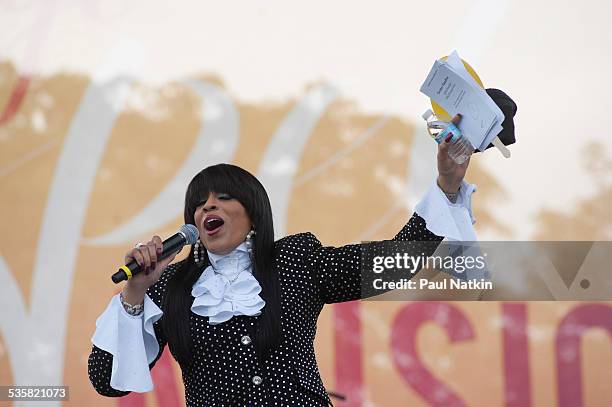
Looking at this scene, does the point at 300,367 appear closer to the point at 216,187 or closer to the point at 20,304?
the point at 216,187

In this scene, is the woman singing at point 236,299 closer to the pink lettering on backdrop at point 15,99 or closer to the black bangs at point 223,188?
the black bangs at point 223,188

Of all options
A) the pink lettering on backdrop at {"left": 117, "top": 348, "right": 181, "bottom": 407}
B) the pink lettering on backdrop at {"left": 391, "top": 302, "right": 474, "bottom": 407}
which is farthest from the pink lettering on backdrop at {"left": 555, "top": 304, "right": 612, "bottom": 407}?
the pink lettering on backdrop at {"left": 117, "top": 348, "right": 181, "bottom": 407}

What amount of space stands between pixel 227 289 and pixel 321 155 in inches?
64.9

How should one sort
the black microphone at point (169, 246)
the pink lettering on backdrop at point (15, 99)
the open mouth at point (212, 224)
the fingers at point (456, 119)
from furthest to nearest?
the pink lettering on backdrop at point (15, 99)
the open mouth at point (212, 224)
the fingers at point (456, 119)
the black microphone at point (169, 246)

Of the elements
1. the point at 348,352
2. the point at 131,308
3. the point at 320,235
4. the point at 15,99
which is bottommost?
the point at 131,308

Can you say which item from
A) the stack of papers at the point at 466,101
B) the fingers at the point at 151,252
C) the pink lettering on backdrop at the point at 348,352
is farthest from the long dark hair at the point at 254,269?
the pink lettering on backdrop at the point at 348,352

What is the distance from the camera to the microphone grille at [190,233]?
76.8 inches

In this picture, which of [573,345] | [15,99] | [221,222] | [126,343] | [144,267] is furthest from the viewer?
[15,99]

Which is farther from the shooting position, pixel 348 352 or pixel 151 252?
pixel 348 352

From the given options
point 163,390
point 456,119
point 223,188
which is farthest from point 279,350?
point 163,390

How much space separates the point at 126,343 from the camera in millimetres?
1918

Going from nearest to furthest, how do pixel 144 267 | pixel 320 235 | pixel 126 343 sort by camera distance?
1. pixel 144 267
2. pixel 126 343
3. pixel 320 235

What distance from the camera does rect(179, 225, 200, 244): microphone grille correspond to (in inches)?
76.8

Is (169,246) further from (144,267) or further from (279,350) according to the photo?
(279,350)
